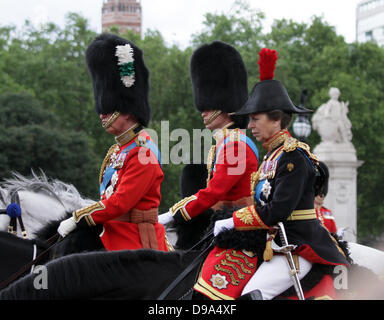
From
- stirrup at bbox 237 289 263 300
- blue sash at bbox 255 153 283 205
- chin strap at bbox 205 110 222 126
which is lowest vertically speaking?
stirrup at bbox 237 289 263 300

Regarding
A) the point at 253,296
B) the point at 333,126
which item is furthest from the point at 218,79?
the point at 333,126

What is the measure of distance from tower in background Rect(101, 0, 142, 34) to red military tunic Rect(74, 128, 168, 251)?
5339 centimetres

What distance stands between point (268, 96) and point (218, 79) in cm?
216

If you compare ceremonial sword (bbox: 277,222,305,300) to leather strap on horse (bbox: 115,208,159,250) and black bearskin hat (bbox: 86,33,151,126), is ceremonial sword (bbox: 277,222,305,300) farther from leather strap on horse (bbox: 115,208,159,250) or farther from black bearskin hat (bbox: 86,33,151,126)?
black bearskin hat (bbox: 86,33,151,126)

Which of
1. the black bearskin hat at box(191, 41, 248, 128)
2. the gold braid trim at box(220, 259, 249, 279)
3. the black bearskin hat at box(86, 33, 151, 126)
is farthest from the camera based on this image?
the black bearskin hat at box(191, 41, 248, 128)

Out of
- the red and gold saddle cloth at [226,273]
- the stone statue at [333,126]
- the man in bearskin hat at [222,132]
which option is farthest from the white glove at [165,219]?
the stone statue at [333,126]

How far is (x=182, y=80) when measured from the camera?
85.3ft

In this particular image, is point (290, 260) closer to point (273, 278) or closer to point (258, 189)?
Answer: point (273, 278)

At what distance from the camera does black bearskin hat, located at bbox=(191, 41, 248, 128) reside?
604 cm

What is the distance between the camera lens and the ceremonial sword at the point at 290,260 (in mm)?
3775

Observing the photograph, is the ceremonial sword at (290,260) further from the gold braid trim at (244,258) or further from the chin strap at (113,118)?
the chin strap at (113,118)

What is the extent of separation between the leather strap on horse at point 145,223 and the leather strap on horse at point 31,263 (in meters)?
0.47

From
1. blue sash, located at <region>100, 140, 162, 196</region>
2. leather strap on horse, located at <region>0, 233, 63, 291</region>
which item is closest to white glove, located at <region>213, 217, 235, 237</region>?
blue sash, located at <region>100, 140, 162, 196</region>
